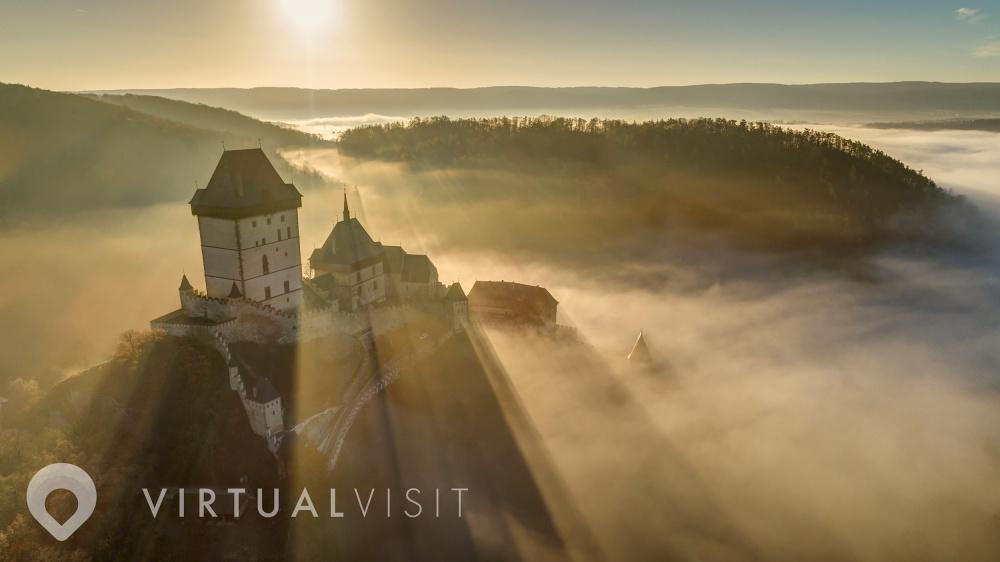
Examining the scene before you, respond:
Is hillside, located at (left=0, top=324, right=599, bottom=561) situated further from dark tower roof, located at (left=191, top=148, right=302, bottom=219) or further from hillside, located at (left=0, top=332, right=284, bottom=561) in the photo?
dark tower roof, located at (left=191, top=148, right=302, bottom=219)

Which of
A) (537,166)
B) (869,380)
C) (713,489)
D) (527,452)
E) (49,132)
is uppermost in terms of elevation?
(49,132)

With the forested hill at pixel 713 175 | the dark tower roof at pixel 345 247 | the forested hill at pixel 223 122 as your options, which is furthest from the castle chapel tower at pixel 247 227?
the forested hill at pixel 223 122

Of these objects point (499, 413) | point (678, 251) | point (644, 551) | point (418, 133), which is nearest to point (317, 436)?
point (499, 413)

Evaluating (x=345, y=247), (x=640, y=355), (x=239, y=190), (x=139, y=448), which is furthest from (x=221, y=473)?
(x=640, y=355)

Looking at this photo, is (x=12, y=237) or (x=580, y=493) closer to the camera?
(x=580, y=493)

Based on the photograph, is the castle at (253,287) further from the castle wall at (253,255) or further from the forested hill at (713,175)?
the forested hill at (713,175)

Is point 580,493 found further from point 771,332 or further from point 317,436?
point 771,332

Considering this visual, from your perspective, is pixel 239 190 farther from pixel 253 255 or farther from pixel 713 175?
pixel 713 175
